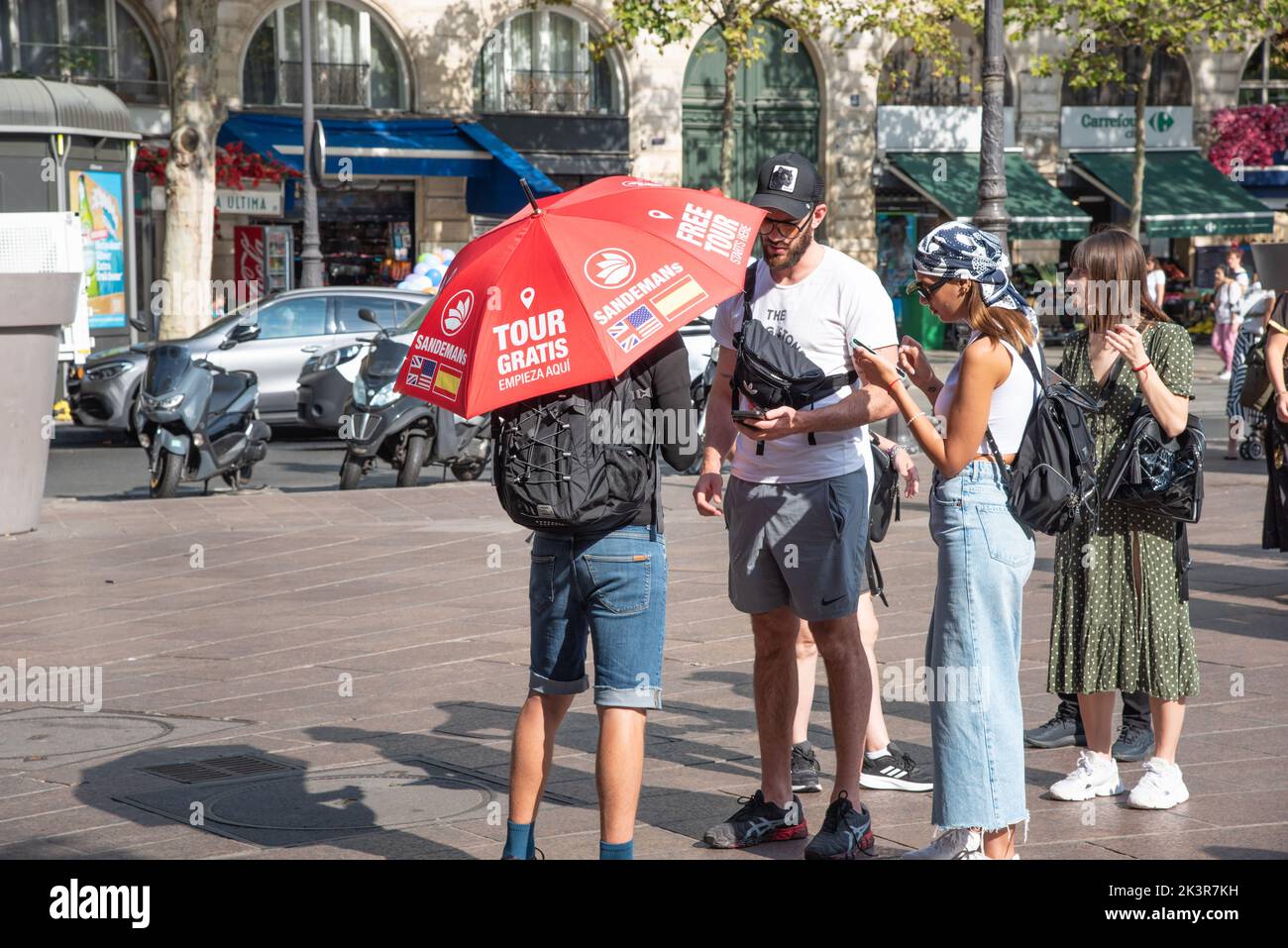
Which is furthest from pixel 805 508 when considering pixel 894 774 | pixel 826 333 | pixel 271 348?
pixel 271 348

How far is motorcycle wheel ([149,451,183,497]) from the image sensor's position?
1271 cm

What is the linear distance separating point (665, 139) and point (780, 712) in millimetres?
26708

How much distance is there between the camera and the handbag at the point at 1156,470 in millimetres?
5133

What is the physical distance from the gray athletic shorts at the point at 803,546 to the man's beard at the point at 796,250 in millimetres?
614

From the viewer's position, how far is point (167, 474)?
501 inches

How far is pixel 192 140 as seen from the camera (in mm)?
21781

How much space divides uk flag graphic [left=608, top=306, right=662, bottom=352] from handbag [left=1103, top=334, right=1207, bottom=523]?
1799 mm

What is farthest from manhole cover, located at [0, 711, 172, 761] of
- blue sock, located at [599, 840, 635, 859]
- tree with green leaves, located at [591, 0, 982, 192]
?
tree with green leaves, located at [591, 0, 982, 192]

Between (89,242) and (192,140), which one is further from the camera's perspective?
(192,140)

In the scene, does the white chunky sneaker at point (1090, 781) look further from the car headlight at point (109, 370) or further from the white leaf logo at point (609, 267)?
the car headlight at point (109, 370)

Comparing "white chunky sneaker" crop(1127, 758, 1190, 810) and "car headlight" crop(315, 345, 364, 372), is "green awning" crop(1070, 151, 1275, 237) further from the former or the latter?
"white chunky sneaker" crop(1127, 758, 1190, 810)

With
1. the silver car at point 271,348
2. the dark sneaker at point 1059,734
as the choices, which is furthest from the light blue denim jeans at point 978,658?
the silver car at point 271,348
